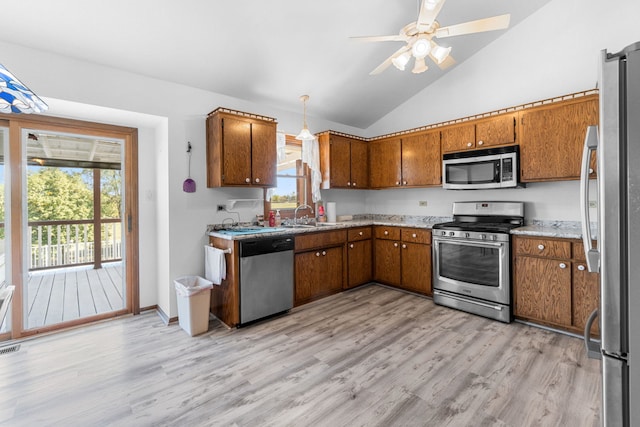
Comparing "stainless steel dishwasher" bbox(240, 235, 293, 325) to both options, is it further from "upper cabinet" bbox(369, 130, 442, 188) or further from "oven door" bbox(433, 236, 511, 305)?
"upper cabinet" bbox(369, 130, 442, 188)

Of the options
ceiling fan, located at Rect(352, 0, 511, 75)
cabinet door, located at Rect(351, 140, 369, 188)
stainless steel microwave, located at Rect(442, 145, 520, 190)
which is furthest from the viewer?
cabinet door, located at Rect(351, 140, 369, 188)

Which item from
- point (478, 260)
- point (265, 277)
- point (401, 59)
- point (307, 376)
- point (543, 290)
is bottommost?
point (307, 376)

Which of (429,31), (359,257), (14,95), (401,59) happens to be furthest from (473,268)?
(14,95)

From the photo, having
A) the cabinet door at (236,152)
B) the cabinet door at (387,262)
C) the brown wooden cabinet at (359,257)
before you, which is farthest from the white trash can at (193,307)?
the cabinet door at (387,262)

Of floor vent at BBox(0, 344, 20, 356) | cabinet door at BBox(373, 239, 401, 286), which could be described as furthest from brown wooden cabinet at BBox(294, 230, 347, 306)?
floor vent at BBox(0, 344, 20, 356)

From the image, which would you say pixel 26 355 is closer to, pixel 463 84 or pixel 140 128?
pixel 140 128

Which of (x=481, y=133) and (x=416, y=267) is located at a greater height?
(x=481, y=133)

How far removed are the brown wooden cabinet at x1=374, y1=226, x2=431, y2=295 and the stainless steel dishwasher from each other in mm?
1582

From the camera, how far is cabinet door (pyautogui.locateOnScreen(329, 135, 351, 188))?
439cm

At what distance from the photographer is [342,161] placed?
4.50 meters

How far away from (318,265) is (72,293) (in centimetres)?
287

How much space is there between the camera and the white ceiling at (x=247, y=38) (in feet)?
7.72

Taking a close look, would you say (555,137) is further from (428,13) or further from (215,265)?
(215,265)

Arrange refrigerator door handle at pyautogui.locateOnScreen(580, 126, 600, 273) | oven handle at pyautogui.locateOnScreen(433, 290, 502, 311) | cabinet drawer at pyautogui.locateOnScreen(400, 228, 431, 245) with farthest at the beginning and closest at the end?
cabinet drawer at pyautogui.locateOnScreen(400, 228, 431, 245), oven handle at pyautogui.locateOnScreen(433, 290, 502, 311), refrigerator door handle at pyautogui.locateOnScreen(580, 126, 600, 273)
